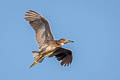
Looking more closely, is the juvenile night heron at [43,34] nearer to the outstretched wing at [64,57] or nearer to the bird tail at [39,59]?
the bird tail at [39,59]

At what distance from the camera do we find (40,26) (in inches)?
811

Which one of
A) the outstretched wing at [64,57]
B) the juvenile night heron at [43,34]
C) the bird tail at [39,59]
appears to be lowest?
the outstretched wing at [64,57]

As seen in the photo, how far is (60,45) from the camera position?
20438 mm

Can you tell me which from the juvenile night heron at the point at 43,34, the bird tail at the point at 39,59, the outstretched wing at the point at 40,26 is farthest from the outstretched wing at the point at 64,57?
the bird tail at the point at 39,59

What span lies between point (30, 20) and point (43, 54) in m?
1.85

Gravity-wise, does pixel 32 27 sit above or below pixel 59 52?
above

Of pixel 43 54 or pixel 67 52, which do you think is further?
pixel 67 52

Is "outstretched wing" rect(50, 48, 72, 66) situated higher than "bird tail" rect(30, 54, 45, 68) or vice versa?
"bird tail" rect(30, 54, 45, 68)

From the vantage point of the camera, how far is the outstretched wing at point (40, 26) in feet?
66.9

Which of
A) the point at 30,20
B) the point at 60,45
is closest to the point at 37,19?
the point at 30,20

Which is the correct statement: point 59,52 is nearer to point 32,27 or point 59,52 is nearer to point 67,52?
point 67,52

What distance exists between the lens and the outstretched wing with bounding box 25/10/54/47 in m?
20.4

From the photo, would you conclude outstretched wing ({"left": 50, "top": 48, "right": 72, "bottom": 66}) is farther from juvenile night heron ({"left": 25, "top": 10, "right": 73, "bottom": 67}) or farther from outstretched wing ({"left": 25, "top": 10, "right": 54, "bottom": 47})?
outstretched wing ({"left": 25, "top": 10, "right": 54, "bottom": 47})

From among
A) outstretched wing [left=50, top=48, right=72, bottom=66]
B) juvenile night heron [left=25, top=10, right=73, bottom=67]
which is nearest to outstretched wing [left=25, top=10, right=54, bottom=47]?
juvenile night heron [left=25, top=10, right=73, bottom=67]
